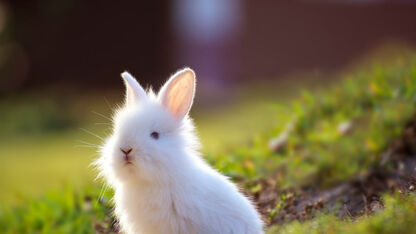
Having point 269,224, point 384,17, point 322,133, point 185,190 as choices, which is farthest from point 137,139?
point 384,17

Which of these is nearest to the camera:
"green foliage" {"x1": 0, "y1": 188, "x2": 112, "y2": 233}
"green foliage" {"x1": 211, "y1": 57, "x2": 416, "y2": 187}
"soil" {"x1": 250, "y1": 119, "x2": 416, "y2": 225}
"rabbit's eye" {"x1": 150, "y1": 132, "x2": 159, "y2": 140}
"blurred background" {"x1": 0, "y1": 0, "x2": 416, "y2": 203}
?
"rabbit's eye" {"x1": 150, "y1": 132, "x2": 159, "y2": 140}

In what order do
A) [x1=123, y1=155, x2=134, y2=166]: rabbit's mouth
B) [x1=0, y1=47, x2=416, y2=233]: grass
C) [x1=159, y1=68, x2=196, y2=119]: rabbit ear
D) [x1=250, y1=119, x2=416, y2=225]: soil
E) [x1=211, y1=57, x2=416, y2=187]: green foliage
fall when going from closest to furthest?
[x1=123, y1=155, x2=134, y2=166]: rabbit's mouth
[x1=159, y1=68, x2=196, y2=119]: rabbit ear
[x1=250, y1=119, x2=416, y2=225]: soil
[x1=0, y1=47, x2=416, y2=233]: grass
[x1=211, y1=57, x2=416, y2=187]: green foliage

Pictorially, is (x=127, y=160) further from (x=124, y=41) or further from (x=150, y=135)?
(x=124, y=41)

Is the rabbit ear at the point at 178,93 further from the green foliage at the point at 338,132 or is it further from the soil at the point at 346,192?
the green foliage at the point at 338,132

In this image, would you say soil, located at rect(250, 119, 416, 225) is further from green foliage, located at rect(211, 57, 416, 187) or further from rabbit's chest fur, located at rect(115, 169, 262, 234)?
rabbit's chest fur, located at rect(115, 169, 262, 234)

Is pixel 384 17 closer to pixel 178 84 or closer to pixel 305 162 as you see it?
pixel 305 162

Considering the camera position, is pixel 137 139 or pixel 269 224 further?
pixel 269 224

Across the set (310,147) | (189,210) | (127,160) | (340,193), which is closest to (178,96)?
(127,160)

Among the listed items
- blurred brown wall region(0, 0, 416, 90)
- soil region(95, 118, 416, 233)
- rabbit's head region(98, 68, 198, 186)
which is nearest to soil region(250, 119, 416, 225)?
soil region(95, 118, 416, 233)
